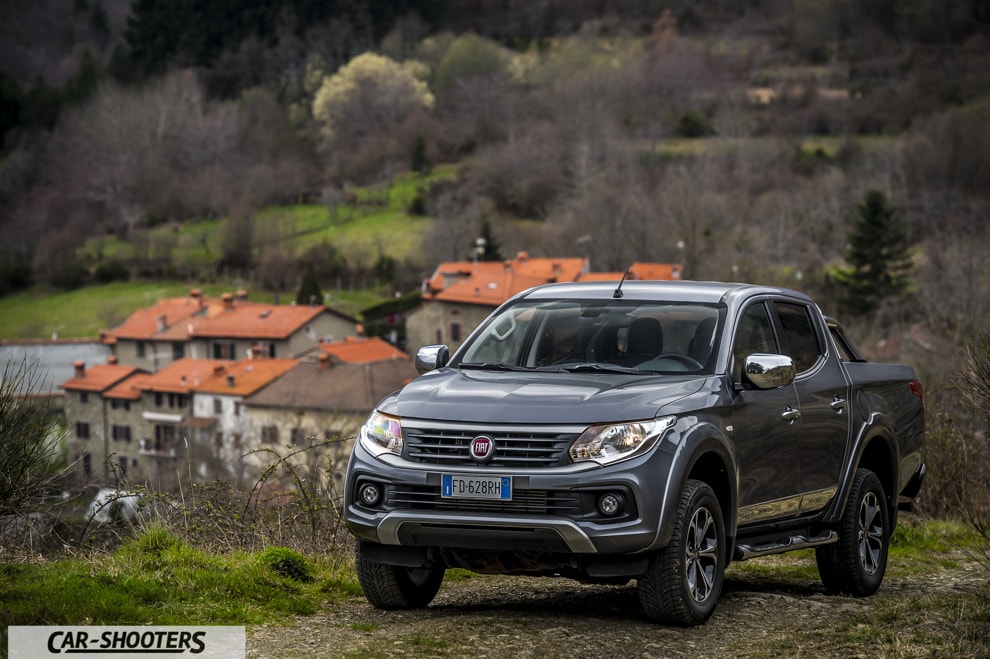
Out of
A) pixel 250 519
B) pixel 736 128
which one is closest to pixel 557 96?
pixel 736 128

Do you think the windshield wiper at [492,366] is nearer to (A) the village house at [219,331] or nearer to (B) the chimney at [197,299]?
(A) the village house at [219,331]

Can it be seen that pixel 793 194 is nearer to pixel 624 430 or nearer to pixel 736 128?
pixel 736 128

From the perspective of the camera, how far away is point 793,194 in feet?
360

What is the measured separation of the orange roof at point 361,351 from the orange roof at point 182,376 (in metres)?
6.54

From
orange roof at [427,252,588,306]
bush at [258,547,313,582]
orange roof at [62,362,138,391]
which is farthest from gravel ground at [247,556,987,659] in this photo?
orange roof at [62,362,138,391]

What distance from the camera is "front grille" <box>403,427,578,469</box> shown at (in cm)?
709

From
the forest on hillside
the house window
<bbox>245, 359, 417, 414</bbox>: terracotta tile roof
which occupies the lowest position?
the house window

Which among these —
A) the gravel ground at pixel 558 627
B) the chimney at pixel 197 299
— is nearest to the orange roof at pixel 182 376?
the chimney at pixel 197 299

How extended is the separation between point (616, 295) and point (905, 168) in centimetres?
10979

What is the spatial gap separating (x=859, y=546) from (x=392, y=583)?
335cm

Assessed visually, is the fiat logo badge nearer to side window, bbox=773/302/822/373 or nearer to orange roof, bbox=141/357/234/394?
side window, bbox=773/302/822/373

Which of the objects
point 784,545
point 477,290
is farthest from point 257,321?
point 784,545

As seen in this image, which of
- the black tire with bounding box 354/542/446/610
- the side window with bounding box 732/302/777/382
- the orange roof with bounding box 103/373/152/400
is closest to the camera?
the black tire with bounding box 354/542/446/610

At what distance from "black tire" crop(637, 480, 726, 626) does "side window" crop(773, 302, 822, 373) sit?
5.67ft
